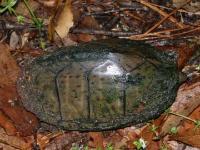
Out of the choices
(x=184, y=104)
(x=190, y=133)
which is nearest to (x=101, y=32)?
(x=184, y=104)

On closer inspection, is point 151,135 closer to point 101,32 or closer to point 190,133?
point 190,133

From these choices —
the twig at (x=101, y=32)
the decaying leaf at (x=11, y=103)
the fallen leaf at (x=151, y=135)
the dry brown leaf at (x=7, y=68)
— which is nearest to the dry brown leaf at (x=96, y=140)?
the fallen leaf at (x=151, y=135)

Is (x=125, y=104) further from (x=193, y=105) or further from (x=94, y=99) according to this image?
(x=193, y=105)

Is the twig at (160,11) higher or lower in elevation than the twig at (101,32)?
higher

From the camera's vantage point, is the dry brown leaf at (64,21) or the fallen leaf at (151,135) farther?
the dry brown leaf at (64,21)

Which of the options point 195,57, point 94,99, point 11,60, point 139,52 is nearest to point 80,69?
point 94,99

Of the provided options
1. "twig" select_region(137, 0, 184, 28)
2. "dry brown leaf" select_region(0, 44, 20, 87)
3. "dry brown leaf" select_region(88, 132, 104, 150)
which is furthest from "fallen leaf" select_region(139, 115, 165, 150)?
"dry brown leaf" select_region(0, 44, 20, 87)

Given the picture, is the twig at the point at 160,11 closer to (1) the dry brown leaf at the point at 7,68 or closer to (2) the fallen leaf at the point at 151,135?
(2) the fallen leaf at the point at 151,135

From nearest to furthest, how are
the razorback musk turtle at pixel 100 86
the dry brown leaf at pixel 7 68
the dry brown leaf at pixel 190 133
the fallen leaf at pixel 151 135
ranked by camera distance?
the razorback musk turtle at pixel 100 86 < the dry brown leaf at pixel 190 133 < the fallen leaf at pixel 151 135 < the dry brown leaf at pixel 7 68
